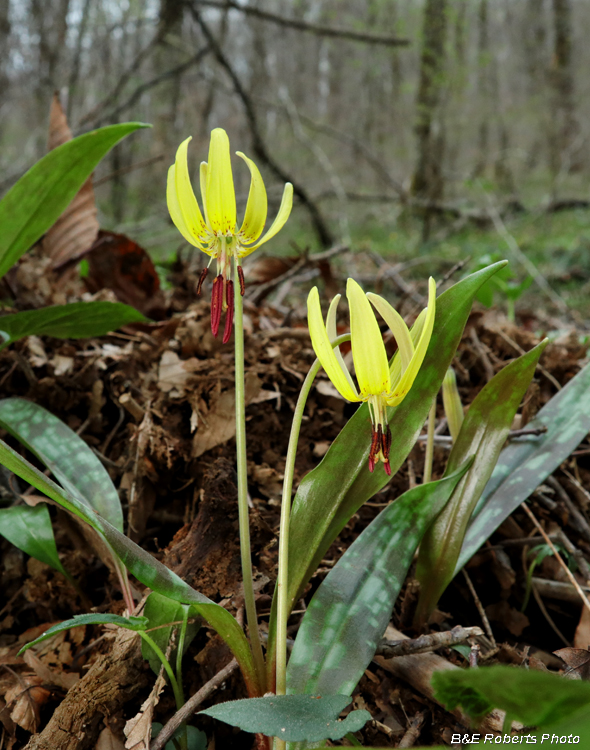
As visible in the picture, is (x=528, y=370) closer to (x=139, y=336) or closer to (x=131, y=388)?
(x=131, y=388)

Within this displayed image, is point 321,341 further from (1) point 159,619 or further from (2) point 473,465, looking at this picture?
(1) point 159,619

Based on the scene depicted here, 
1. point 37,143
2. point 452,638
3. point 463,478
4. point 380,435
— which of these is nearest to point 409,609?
point 452,638

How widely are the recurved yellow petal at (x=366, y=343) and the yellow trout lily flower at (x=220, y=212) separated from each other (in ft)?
0.69

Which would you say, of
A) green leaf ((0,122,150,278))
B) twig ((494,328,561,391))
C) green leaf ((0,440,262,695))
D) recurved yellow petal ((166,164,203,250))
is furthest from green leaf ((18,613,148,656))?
twig ((494,328,561,391))

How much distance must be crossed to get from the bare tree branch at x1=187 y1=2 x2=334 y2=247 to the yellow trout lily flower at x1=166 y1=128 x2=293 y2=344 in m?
3.20

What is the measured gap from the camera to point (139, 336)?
80.3 inches

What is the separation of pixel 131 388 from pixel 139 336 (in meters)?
0.36

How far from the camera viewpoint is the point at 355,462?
1075mm

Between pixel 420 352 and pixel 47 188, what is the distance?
123 centimetres

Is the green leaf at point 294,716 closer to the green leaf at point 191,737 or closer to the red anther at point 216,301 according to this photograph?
the green leaf at point 191,737

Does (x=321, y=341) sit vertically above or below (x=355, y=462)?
above

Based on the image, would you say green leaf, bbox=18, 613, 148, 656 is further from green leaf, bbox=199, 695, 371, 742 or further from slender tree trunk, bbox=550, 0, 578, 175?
slender tree trunk, bbox=550, 0, 578, 175

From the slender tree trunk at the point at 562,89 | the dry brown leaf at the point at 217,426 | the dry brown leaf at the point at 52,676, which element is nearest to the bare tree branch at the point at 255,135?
the dry brown leaf at the point at 217,426

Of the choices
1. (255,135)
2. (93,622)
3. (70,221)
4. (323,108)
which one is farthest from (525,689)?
(323,108)
